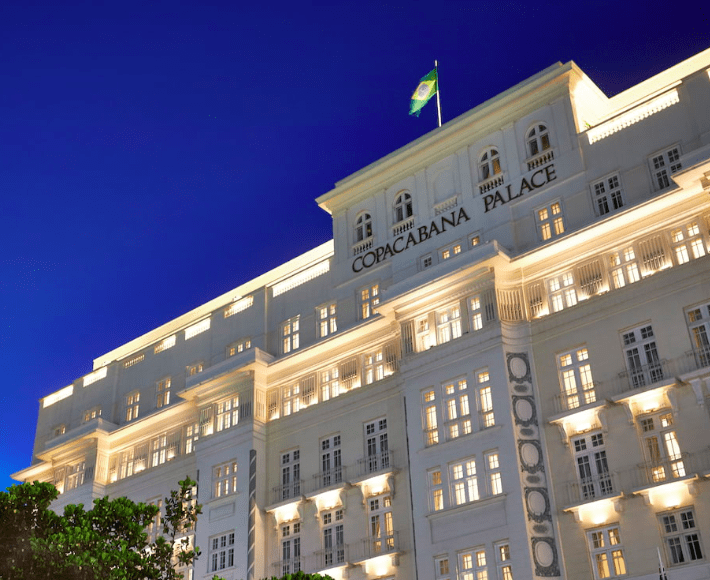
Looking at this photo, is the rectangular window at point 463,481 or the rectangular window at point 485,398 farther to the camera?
the rectangular window at point 485,398

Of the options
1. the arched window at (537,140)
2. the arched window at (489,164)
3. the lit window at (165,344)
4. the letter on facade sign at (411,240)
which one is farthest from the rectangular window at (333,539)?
the arched window at (537,140)

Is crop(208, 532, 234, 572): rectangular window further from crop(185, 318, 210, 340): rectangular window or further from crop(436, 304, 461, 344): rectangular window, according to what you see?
crop(436, 304, 461, 344): rectangular window

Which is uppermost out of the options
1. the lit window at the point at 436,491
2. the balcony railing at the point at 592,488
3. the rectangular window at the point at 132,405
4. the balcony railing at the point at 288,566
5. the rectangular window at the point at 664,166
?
the rectangular window at the point at 664,166

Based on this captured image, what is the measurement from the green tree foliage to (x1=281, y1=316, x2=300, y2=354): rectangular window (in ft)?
60.6

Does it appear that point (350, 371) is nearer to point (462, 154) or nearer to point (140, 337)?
point (462, 154)

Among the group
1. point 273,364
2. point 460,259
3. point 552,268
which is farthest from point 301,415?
point 552,268

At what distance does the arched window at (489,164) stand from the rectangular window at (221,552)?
20.7 metres

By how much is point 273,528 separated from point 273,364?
8.14 metres

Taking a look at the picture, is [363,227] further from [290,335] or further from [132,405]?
[132,405]

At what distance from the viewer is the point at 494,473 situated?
34438mm

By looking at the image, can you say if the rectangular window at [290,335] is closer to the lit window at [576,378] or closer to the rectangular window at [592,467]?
the lit window at [576,378]

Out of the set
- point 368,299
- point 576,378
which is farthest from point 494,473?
point 368,299

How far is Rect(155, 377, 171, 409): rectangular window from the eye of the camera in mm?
50906

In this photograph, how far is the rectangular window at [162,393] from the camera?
50.9 meters
